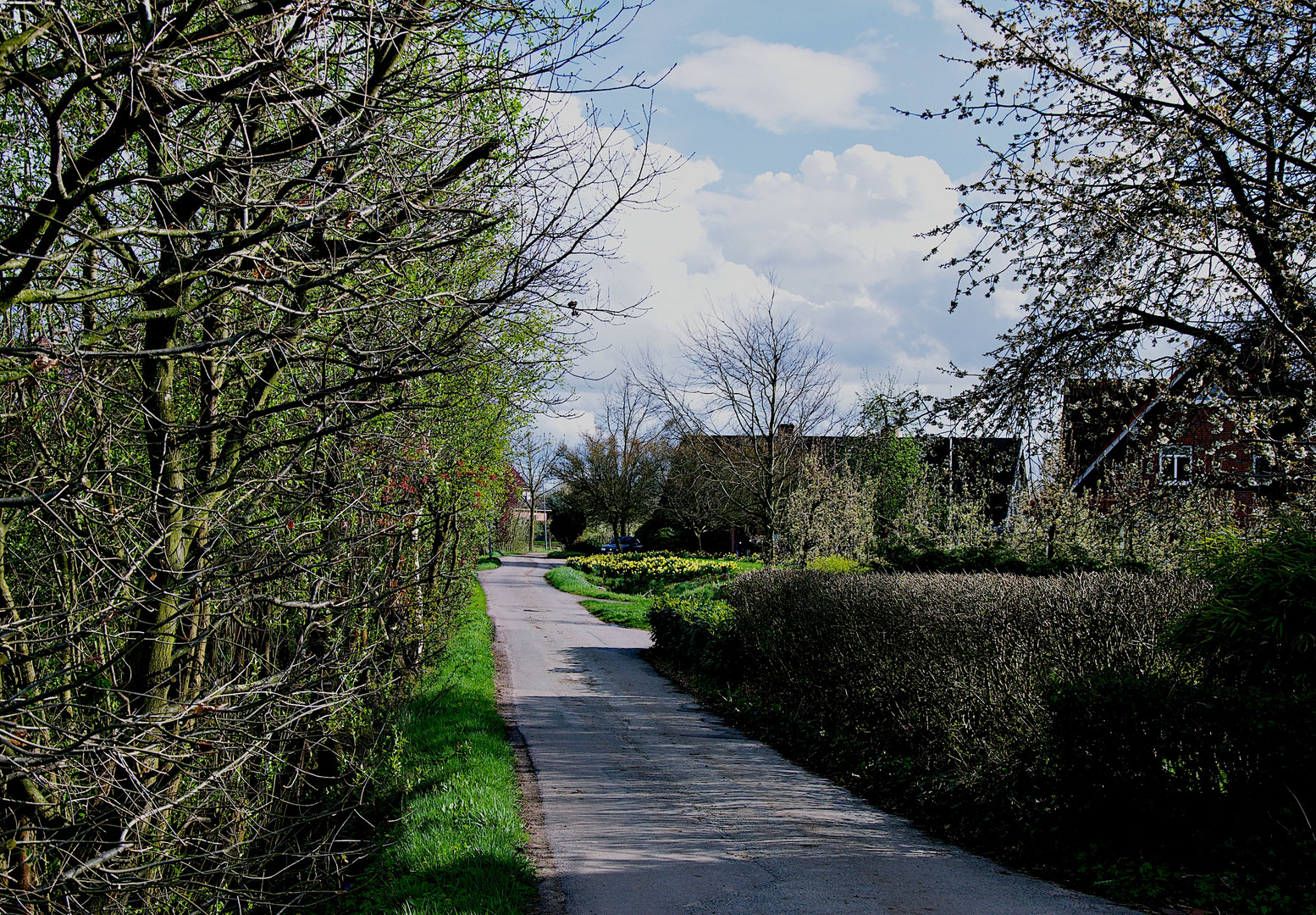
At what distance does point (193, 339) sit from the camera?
4.78 meters

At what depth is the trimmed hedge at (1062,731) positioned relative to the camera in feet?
16.9

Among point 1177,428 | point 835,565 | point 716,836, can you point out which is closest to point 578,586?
point 835,565

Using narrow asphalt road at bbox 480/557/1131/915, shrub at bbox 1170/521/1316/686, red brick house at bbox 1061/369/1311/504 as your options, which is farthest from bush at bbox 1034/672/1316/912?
red brick house at bbox 1061/369/1311/504

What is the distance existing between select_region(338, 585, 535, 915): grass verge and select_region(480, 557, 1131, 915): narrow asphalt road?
0.36 meters

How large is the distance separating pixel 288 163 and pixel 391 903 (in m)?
4.29

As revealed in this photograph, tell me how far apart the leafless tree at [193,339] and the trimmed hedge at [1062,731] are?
15.1 feet

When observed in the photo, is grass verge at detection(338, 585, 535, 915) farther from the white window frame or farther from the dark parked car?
the dark parked car

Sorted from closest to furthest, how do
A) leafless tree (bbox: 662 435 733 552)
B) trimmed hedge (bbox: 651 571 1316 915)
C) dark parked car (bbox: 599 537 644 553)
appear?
trimmed hedge (bbox: 651 571 1316 915) < leafless tree (bbox: 662 435 733 552) < dark parked car (bbox: 599 537 644 553)

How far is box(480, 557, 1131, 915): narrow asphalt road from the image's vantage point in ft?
17.0

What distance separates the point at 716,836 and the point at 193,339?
4.82 m

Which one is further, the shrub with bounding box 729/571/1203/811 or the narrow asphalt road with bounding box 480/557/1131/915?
the shrub with bounding box 729/571/1203/811

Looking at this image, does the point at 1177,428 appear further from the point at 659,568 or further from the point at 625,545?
the point at 625,545

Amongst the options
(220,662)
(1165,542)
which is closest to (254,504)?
(220,662)

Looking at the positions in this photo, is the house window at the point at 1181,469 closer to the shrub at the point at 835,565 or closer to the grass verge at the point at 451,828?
the shrub at the point at 835,565
